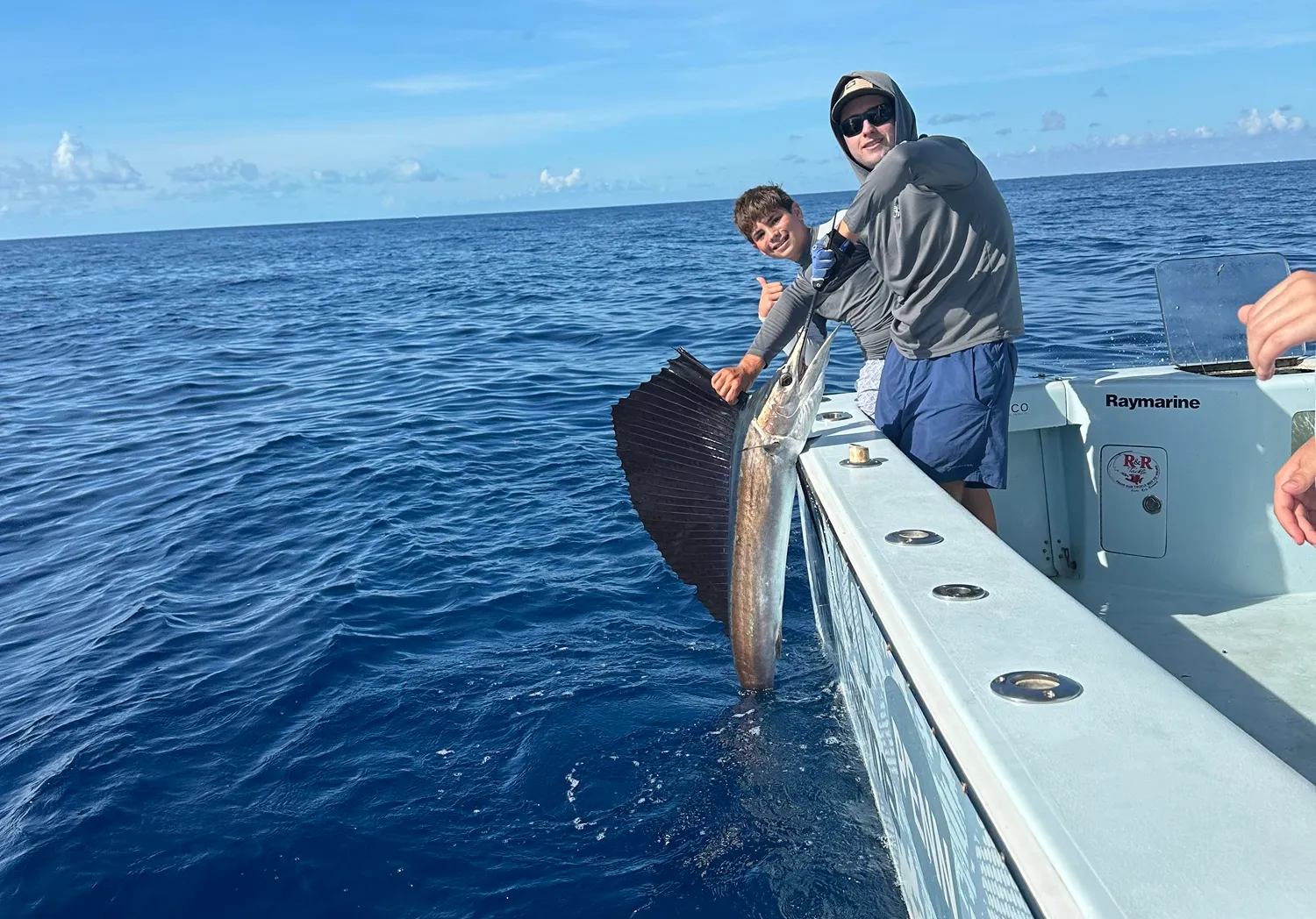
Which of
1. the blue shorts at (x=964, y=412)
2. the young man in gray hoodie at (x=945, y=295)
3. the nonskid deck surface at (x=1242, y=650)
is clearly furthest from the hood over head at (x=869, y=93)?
the nonskid deck surface at (x=1242, y=650)

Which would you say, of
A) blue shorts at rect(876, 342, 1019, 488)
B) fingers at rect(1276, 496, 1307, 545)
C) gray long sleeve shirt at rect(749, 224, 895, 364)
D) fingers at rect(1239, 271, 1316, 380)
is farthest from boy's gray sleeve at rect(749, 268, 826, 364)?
fingers at rect(1239, 271, 1316, 380)

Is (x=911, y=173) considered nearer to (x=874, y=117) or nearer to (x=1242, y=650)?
(x=874, y=117)

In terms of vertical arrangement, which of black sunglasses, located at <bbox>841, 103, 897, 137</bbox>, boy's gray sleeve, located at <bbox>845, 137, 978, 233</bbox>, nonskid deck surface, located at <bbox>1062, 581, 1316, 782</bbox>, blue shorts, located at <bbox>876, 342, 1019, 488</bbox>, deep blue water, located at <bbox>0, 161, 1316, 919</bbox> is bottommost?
deep blue water, located at <bbox>0, 161, 1316, 919</bbox>

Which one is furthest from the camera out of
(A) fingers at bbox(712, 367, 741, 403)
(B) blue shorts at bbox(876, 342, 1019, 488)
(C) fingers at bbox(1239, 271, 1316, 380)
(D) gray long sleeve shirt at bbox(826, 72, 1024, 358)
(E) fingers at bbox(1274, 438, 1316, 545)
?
(A) fingers at bbox(712, 367, 741, 403)

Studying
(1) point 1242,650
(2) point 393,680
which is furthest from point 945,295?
(2) point 393,680

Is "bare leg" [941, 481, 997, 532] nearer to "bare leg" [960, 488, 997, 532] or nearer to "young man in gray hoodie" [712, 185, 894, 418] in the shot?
"bare leg" [960, 488, 997, 532]

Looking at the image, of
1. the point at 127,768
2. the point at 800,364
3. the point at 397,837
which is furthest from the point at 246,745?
the point at 800,364

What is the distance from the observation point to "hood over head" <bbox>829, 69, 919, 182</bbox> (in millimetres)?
2732

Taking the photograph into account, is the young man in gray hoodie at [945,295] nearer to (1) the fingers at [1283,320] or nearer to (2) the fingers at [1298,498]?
(2) the fingers at [1298,498]

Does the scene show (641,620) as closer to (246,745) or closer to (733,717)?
(733,717)

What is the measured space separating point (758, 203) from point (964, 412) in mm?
916

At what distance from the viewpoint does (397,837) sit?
113 inches

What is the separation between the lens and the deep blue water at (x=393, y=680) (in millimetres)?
2727

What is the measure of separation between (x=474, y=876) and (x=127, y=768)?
4.68 ft
